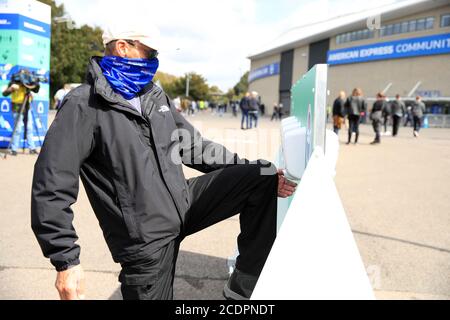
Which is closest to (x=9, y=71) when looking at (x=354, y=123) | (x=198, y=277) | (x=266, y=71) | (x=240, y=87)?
(x=198, y=277)

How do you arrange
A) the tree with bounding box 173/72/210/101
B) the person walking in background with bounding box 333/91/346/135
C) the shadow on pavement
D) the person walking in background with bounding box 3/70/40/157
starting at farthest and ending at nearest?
the tree with bounding box 173/72/210/101, the person walking in background with bounding box 333/91/346/135, the person walking in background with bounding box 3/70/40/157, the shadow on pavement

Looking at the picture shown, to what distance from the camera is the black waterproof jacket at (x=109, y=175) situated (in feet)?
5.79

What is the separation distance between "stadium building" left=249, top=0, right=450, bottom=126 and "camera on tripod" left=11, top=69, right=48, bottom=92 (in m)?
26.7

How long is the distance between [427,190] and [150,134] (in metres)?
6.19

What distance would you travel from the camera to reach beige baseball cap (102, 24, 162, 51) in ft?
6.64

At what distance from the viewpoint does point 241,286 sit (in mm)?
2395

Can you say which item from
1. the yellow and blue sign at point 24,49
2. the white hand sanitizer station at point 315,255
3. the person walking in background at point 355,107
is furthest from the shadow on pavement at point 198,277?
the person walking in background at point 355,107

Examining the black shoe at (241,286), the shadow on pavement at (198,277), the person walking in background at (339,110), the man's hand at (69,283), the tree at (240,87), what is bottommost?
the shadow on pavement at (198,277)

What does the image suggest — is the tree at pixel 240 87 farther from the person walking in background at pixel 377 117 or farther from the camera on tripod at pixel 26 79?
the camera on tripod at pixel 26 79

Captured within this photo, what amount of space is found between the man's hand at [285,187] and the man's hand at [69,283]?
1.11 meters

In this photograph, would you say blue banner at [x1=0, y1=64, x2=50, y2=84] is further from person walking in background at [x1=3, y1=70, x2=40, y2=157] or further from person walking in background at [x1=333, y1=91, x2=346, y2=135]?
person walking in background at [x1=333, y1=91, x2=346, y2=135]

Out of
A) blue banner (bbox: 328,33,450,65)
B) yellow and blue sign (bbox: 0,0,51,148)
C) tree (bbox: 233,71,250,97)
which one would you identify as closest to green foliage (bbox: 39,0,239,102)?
blue banner (bbox: 328,33,450,65)

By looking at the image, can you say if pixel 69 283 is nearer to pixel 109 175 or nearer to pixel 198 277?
pixel 109 175

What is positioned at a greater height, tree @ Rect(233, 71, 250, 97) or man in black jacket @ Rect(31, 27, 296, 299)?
tree @ Rect(233, 71, 250, 97)
